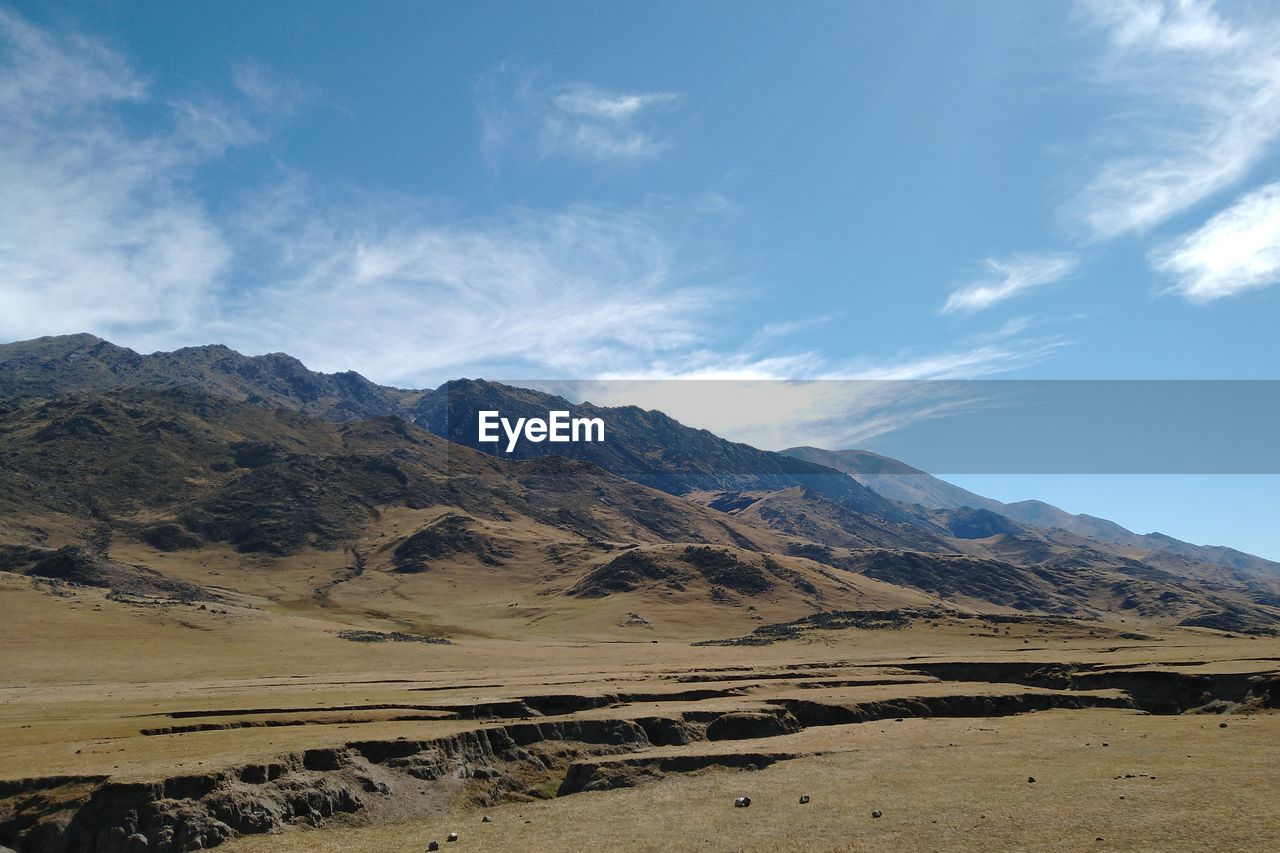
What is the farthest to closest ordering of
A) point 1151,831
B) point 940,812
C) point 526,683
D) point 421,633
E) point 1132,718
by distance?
point 421,633, point 526,683, point 1132,718, point 940,812, point 1151,831

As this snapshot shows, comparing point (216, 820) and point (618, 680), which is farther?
point (618, 680)

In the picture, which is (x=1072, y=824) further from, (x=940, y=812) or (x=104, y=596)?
(x=104, y=596)

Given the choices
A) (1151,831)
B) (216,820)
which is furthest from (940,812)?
(216,820)

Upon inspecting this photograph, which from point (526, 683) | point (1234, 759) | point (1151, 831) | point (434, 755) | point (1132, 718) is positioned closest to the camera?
point (1151, 831)

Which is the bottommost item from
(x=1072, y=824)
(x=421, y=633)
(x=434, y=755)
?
(x=421, y=633)

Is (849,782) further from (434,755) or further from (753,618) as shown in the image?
(753,618)

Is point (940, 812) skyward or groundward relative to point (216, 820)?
skyward

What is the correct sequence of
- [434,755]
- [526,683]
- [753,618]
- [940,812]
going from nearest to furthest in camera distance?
[940,812] → [434,755] → [526,683] → [753,618]

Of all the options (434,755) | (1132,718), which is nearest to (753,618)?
(1132,718)

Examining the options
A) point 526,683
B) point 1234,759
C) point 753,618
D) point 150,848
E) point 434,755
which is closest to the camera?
point 150,848
